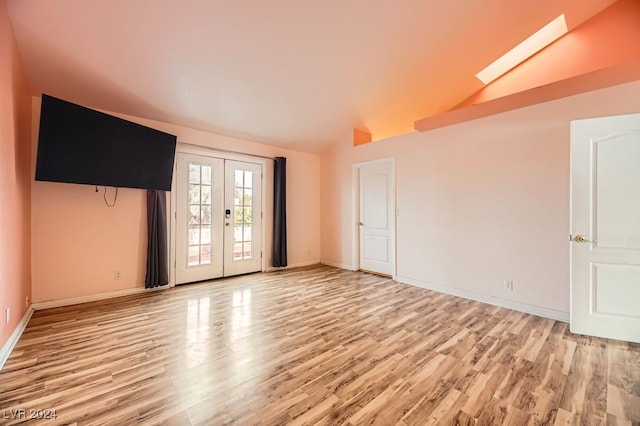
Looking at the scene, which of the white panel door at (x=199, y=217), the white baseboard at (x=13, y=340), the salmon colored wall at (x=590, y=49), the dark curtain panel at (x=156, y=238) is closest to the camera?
the white baseboard at (x=13, y=340)

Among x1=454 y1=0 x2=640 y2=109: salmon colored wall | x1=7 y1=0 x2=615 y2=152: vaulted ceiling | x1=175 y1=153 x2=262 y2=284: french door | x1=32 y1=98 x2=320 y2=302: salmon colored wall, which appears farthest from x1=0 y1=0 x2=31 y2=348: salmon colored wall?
x1=454 y1=0 x2=640 y2=109: salmon colored wall

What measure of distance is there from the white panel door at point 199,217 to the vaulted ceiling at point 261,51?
27.1 inches

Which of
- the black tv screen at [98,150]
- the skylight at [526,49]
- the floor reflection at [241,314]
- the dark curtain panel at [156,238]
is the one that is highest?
the skylight at [526,49]

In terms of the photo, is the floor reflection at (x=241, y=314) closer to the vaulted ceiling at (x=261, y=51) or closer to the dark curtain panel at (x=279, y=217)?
the dark curtain panel at (x=279, y=217)

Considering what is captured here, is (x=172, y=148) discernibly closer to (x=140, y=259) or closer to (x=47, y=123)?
(x=47, y=123)

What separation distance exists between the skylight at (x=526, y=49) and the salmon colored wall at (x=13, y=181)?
5.54 meters

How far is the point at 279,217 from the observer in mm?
5363

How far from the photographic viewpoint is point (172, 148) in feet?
12.7

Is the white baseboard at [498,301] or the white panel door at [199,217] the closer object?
the white baseboard at [498,301]

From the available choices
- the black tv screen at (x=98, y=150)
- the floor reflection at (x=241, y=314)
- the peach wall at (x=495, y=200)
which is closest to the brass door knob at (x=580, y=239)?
the peach wall at (x=495, y=200)

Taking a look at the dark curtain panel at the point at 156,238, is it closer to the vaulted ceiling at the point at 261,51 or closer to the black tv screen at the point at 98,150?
the black tv screen at the point at 98,150

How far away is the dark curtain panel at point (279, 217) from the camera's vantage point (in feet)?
17.6

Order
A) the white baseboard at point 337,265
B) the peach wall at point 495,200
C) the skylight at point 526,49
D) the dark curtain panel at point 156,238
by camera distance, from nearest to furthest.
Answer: the peach wall at point 495,200 < the skylight at point 526,49 < the dark curtain panel at point 156,238 < the white baseboard at point 337,265

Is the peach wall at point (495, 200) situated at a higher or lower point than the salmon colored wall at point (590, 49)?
lower
